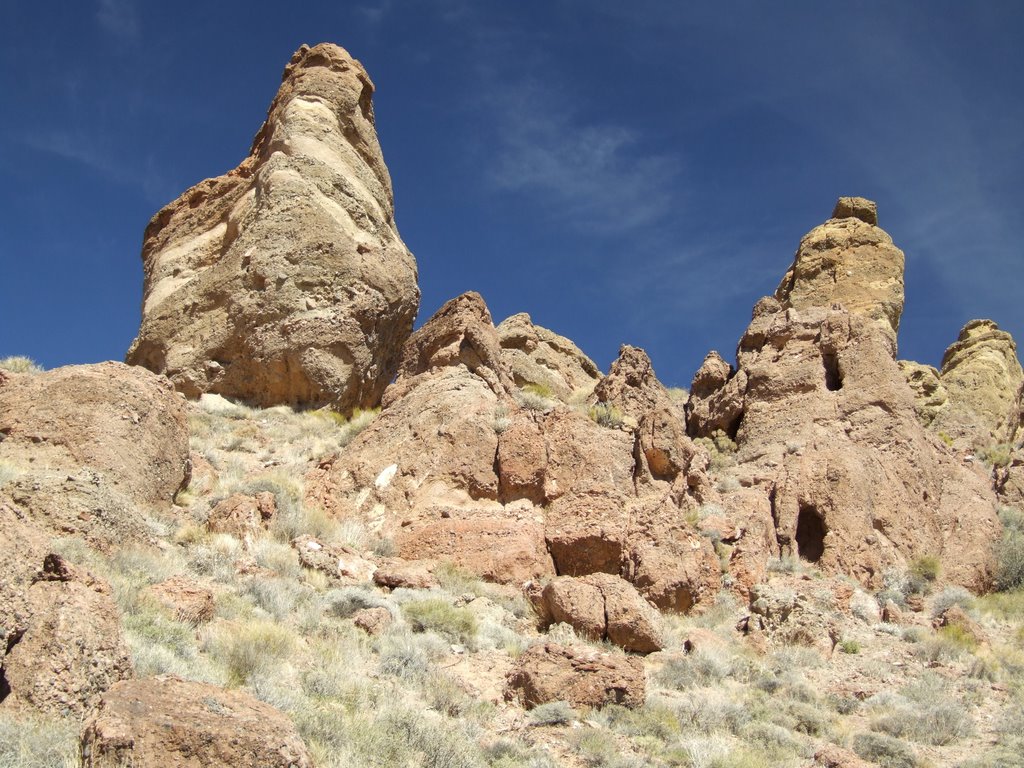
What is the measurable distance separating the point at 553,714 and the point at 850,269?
21.0 m

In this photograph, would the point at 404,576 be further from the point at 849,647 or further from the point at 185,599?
the point at 849,647

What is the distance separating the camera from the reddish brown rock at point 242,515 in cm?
1358

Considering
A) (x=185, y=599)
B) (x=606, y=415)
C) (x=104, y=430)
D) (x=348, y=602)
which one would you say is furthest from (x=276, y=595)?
(x=606, y=415)

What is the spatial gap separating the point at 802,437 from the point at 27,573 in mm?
15509

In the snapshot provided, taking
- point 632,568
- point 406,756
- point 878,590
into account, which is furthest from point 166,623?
point 878,590

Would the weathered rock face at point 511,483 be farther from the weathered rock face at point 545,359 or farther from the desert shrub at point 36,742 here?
the weathered rock face at point 545,359

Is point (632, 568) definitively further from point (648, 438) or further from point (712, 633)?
point (648, 438)

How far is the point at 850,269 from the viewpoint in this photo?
28.1m

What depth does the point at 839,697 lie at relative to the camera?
38.8 feet

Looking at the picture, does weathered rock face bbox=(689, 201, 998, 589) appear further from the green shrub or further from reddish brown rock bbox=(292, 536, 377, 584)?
reddish brown rock bbox=(292, 536, 377, 584)

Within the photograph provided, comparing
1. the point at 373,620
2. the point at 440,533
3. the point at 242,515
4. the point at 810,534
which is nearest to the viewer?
the point at 373,620

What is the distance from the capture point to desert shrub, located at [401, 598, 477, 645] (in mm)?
11891

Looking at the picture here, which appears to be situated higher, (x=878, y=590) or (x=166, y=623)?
(x=878, y=590)

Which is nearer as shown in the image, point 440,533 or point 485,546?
point 485,546
